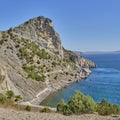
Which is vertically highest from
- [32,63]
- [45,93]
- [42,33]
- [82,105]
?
[42,33]

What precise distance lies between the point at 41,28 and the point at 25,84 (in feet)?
195

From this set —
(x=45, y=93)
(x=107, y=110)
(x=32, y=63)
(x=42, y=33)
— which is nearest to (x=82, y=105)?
(x=107, y=110)

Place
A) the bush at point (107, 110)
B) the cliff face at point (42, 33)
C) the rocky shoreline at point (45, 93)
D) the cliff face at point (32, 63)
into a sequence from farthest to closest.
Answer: the cliff face at point (42, 33) → the cliff face at point (32, 63) → the rocky shoreline at point (45, 93) → the bush at point (107, 110)

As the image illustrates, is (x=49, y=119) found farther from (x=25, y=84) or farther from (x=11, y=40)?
(x=11, y=40)

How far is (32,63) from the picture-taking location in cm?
8656

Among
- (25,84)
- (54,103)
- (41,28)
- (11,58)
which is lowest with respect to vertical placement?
(54,103)

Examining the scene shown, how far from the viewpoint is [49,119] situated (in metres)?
12.7

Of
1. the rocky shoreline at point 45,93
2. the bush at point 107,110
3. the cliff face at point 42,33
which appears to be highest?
the cliff face at point 42,33

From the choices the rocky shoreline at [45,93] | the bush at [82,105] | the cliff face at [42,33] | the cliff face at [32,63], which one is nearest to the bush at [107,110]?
the bush at [82,105]

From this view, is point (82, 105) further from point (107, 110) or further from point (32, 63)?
point (32, 63)

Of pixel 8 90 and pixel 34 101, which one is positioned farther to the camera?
pixel 34 101

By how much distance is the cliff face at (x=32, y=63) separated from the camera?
202 ft

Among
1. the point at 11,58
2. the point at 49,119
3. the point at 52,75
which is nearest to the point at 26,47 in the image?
the point at 52,75

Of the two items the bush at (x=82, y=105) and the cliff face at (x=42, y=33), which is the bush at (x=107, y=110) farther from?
the cliff face at (x=42, y=33)
